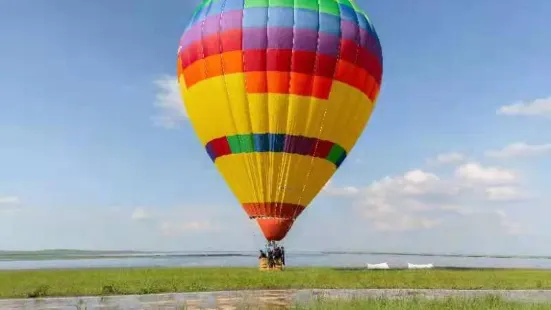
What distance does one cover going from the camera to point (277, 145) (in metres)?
32.9

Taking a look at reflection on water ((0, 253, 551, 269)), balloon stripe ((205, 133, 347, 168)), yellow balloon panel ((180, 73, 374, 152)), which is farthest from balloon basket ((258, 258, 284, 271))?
reflection on water ((0, 253, 551, 269))

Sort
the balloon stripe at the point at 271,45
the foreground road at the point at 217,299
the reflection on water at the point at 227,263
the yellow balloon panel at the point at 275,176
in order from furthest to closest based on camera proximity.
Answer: the reflection on water at the point at 227,263 → the yellow balloon panel at the point at 275,176 → the balloon stripe at the point at 271,45 → the foreground road at the point at 217,299

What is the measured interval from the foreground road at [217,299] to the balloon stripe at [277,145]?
10.3m

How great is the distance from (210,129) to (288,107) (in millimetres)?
4987

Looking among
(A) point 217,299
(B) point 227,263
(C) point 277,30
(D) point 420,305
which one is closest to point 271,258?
(C) point 277,30

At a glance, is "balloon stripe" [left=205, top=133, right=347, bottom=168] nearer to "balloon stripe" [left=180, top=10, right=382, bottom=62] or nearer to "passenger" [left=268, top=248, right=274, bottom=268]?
"balloon stripe" [left=180, top=10, right=382, bottom=62]

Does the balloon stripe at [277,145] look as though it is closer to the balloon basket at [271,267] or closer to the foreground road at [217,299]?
the balloon basket at [271,267]

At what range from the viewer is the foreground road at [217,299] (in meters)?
19.4

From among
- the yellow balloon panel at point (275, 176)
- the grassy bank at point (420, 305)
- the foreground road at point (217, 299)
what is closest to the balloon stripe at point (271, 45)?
the yellow balloon panel at point (275, 176)

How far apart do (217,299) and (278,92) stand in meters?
14.2

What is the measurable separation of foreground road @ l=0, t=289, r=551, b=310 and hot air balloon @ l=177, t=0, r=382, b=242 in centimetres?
1000

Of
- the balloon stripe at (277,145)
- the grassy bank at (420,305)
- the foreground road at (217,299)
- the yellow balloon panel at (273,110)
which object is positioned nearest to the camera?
the grassy bank at (420,305)

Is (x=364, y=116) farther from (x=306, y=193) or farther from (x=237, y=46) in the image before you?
(x=237, y=46)

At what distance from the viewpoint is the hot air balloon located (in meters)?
32.5
